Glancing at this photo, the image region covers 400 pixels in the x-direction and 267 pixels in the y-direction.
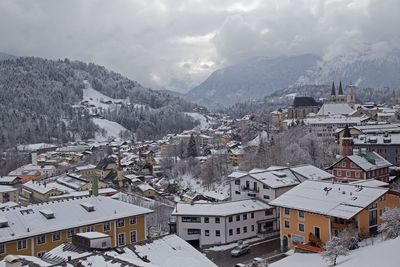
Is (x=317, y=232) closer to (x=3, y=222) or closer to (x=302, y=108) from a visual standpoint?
(x=3, y=222)

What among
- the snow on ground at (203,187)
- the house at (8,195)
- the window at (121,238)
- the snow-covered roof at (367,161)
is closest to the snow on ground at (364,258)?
the window at (121,238)

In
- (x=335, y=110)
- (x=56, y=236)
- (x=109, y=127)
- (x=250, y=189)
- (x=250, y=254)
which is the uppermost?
(x=335, y=110)

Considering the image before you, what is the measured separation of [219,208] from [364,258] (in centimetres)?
1355

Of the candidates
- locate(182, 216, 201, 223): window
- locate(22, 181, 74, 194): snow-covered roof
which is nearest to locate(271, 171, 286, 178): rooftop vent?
locate(182, 216, 201, 223): window

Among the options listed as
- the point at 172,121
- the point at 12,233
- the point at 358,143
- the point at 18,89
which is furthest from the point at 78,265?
the point at 18,89

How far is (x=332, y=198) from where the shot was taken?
28453 millimetres

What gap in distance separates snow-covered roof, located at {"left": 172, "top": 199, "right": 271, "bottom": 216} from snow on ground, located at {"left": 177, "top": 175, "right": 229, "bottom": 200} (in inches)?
593

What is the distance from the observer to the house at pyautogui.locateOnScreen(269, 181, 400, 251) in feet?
87.9

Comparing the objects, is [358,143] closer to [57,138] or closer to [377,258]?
[377,258]

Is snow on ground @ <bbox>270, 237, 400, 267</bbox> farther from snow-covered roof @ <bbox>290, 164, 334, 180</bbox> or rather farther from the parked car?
snow-covered roof @ <bbox>290, 164, 334, 180</bbox>

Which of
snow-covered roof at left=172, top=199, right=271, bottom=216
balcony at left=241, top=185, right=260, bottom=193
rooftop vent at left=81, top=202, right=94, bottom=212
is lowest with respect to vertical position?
snow-covered roof at left=172, top=199, right=271, bottom=216

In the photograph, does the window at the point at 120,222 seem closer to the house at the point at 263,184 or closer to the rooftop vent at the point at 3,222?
the rooftop vent at the point at 3,222

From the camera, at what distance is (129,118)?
181 meters

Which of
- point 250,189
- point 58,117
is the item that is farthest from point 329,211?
point 58,117
